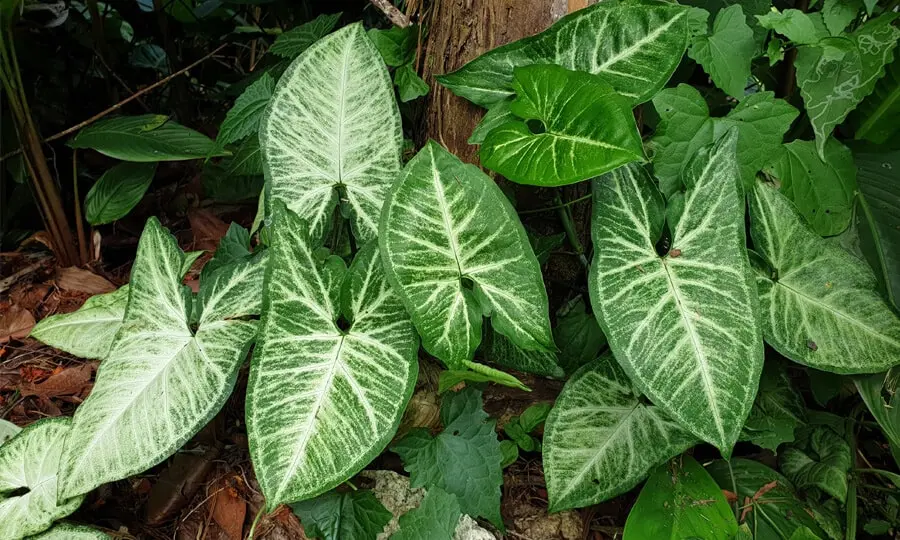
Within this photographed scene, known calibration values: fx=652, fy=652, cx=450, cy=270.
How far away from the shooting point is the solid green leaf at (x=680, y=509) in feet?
3.65

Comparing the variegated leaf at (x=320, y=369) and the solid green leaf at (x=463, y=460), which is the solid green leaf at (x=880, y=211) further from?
the variegated leaf at (x=320, y=369)

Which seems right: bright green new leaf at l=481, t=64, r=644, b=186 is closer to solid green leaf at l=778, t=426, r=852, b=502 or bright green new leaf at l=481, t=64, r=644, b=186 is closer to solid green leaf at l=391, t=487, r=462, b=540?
solid green leaf at l=391, t=487, r=462, b=540

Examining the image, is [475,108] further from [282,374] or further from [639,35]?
[282,374]

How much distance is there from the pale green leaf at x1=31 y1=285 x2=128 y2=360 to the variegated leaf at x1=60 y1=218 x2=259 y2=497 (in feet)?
0.82

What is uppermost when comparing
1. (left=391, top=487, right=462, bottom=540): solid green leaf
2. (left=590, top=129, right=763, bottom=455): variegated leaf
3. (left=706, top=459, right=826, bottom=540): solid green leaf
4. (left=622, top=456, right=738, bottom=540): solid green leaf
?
(left=590, top=129, right=763, bottom=455): variegated leaf

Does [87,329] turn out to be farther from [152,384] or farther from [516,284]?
[516,284]

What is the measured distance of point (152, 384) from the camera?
1.12m

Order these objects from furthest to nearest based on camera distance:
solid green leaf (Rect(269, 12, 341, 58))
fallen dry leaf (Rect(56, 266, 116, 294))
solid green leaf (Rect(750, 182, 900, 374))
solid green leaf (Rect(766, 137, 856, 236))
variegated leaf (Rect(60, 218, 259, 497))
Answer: fallen dry leaf (Rect(56, 266, 116, 294))
solid green leaf (Rect(269, 12, 341, 58))
solid green leaf (Rect(766, 137, 856, 236))
solid green leaf (Rect(750, 182, 900, 374))
variegated leaf (Rect(60, 218, 259, 497))

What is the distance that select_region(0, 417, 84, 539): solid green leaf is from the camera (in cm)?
114

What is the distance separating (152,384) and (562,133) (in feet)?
2.66

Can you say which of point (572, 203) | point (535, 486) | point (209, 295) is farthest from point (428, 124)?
point (535, 486)

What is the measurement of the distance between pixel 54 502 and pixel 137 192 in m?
0.91

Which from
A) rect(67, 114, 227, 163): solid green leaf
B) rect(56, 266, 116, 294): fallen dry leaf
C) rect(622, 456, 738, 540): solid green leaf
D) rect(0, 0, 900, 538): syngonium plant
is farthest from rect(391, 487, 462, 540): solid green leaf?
rect(56, 266, 116, 294): fallen dry leaf

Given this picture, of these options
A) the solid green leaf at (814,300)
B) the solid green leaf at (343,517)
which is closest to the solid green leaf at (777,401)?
the solid green leaf at (814,300)
